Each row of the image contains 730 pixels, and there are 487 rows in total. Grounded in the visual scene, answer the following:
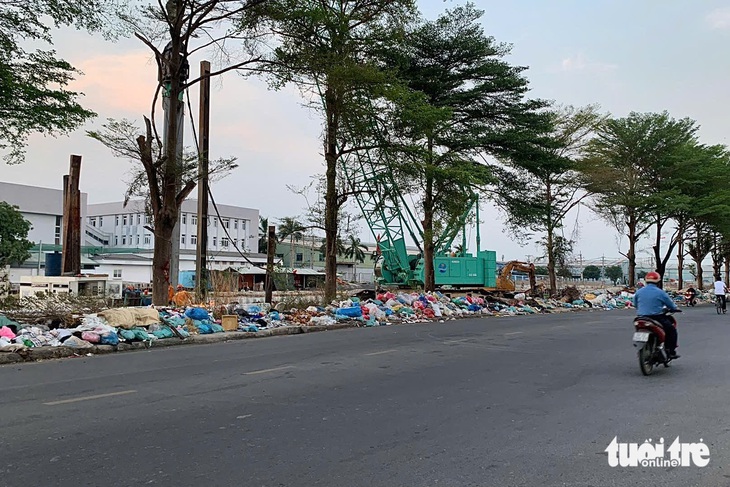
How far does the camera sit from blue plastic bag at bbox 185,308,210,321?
51.3ft

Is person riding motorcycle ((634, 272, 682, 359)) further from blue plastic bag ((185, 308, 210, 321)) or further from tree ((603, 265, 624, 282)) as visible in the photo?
tree ((603, 265, 624, 282))

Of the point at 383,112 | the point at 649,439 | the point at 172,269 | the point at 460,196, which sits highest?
the point at 383,112

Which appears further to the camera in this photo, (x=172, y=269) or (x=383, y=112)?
(x=383, y=112)

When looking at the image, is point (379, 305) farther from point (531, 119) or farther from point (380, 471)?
point (380, 471)

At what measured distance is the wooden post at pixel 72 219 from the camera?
72.9 ft

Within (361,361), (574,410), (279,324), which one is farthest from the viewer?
(279,324)

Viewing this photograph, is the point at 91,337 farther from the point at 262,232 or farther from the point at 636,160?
the point at 262,232

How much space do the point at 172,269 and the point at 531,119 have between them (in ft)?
64.1

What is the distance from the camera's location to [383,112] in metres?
Result: 22.6

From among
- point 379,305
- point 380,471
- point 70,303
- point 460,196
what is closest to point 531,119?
point 460,196

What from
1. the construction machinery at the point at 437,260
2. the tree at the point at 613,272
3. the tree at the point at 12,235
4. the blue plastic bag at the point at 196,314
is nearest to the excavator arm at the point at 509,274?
the construction machinery at the point at 437,260

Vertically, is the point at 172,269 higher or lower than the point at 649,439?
higher

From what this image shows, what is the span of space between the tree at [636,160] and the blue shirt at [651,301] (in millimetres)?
30883

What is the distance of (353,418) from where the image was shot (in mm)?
6664
